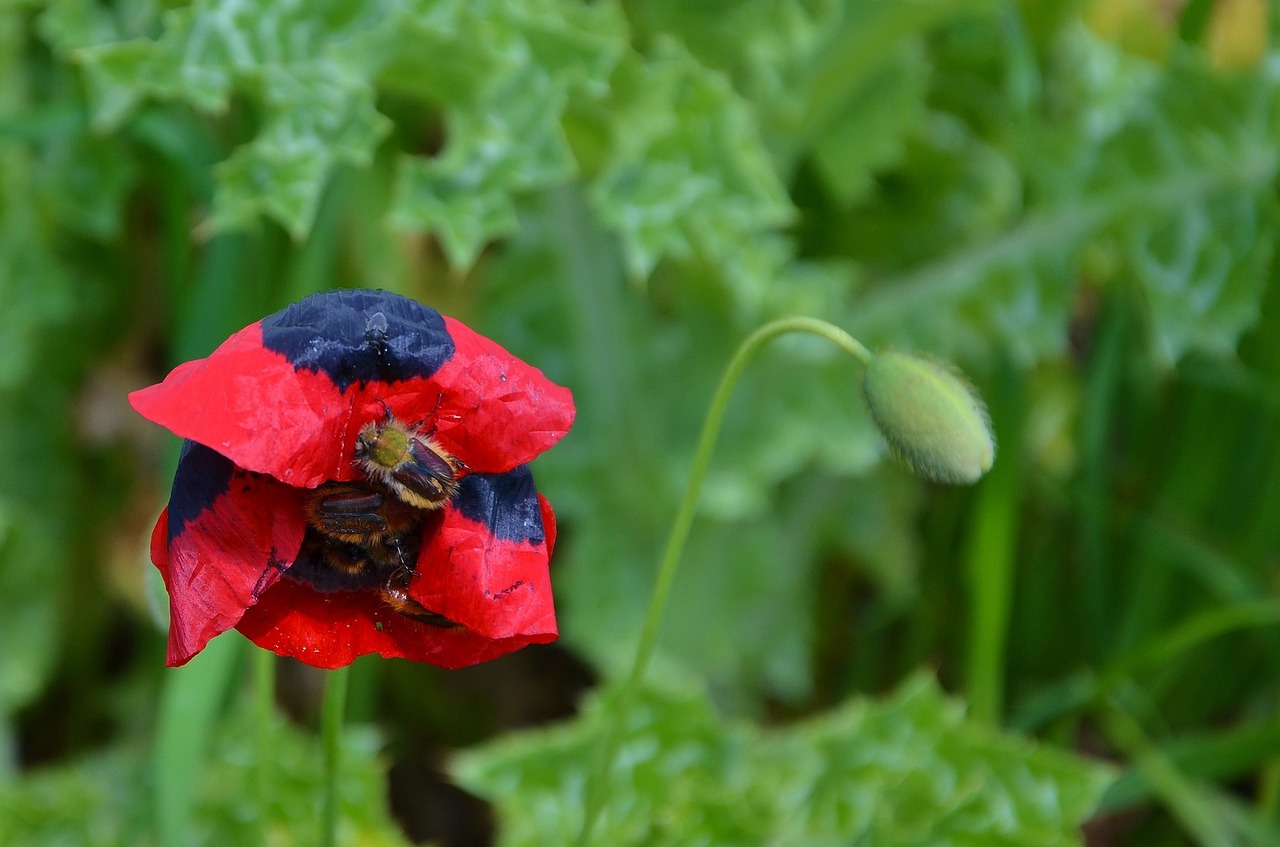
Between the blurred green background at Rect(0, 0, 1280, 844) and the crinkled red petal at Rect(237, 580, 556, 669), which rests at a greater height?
the crinkled red petal at Rect(237, 580, 556, 669)

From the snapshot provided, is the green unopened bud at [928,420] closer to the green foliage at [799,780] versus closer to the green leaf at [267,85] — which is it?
the green foliage at [799,780]

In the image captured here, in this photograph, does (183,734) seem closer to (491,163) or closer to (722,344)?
(491,163)

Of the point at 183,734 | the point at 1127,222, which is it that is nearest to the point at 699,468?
the point at 183,734

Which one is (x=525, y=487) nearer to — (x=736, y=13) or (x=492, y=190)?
(x=492, y=190)

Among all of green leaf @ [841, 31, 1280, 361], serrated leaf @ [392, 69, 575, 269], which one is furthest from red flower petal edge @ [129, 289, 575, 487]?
green leaf @ [841, 31, 1280, 361]

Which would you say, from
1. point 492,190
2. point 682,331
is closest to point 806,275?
point 682,331

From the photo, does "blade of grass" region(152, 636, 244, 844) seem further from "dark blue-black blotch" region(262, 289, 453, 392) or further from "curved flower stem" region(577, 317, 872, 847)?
"dark blue-black blotch" region(262, 289, 453, 392)
